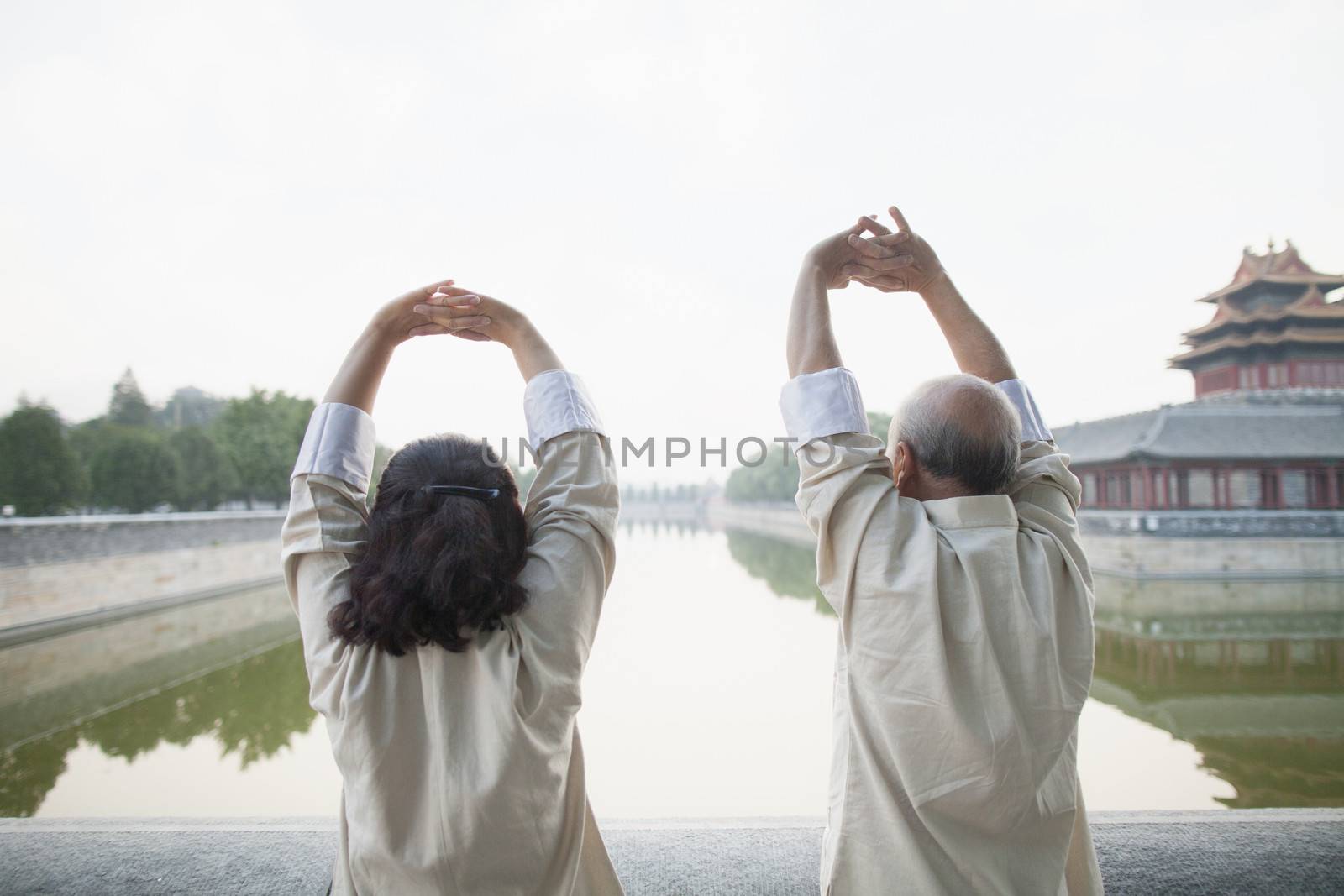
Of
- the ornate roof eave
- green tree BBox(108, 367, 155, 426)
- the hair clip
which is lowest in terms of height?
the hair clip

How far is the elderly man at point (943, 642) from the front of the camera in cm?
77

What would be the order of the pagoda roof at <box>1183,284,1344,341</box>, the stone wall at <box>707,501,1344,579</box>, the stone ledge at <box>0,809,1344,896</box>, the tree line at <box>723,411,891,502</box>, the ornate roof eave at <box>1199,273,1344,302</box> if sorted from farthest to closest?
the tree line at <box>723,411,891,502</box>, the ornate roof eave at <box>1199,273,1344,302</box>, the pagoda roof at <box>1183,284,1344,341</box>, the stone wall at <box>707,501,1344,579</box>, the stone ledge at <box>0,809,1344,896</box>

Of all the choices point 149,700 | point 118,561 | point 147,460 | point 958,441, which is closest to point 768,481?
point 147,460

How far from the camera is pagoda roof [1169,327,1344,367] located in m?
18.5

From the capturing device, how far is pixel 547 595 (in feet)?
2.65

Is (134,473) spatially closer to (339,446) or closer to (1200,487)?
(339,446)

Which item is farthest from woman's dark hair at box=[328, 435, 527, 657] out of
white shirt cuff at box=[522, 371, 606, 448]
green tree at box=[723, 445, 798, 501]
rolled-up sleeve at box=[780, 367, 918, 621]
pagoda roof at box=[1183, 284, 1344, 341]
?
green tree at box=[723, 445, 798, 501]

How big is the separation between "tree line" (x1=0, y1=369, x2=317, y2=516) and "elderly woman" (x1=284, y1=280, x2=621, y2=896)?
12062 mm

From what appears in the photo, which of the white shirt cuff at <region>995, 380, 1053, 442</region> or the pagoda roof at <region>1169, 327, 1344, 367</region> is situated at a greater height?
the pagoda roof at <region>1169, 327, 1344, 367</region>

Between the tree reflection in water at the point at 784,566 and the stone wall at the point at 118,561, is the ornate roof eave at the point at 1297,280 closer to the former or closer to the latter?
the tree reflection in water at the point at 784,566

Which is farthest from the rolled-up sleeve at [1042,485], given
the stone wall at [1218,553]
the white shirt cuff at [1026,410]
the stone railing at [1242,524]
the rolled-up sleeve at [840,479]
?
the stone railing at [1242,524]

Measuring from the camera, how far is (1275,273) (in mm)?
19312

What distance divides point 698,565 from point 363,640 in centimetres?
1994

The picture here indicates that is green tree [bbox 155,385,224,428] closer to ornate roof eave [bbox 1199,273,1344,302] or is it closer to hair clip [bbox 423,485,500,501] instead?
ornate roof eave [bbox 1199,273,1344,302]
